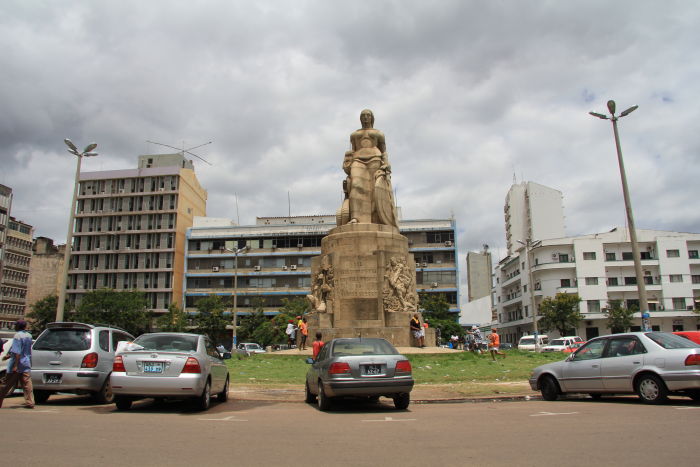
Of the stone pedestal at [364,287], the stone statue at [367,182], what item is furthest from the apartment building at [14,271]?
the stone pedestal at [364,287]

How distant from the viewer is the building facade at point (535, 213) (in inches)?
3314

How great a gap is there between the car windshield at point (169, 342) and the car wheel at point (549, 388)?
22.0 ft

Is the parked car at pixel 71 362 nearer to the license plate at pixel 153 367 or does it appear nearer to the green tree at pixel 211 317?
the license plate at pixel 153 367

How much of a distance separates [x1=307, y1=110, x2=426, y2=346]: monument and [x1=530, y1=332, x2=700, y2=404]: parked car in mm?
10034

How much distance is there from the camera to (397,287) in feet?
71.8

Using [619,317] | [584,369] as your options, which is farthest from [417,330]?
[619,317]

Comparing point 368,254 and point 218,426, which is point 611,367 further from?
point 368,254

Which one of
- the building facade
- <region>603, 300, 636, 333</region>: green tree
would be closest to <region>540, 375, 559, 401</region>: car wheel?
<region>603, 300, 636, 333</region>: green tree

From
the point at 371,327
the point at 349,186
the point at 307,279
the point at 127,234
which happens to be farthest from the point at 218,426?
the point at 127,234

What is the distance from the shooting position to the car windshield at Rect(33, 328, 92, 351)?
10617 mm

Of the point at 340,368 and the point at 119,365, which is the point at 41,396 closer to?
the point at 119,365

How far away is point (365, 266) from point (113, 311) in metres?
47.3

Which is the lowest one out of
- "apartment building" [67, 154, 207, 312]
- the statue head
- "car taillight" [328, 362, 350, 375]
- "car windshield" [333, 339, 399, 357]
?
"car taillight" [328, 362, 350, 375]

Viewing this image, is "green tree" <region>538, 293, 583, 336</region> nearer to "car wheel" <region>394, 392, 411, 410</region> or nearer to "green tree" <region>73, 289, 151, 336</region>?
"green tree" <region>73, 289, 151, 336</region>
